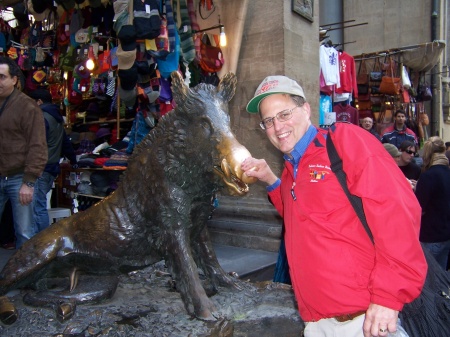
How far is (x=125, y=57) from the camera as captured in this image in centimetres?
493

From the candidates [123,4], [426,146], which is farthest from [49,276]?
[426,146]

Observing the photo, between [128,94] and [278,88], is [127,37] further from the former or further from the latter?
Result: [278,88]

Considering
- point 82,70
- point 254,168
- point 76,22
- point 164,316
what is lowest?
point 164,316

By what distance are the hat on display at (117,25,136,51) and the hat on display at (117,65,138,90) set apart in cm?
26

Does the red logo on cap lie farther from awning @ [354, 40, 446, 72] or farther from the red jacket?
awning @ [354, 40, 446, 72]

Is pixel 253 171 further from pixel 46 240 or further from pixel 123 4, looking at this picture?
pixel 123 4

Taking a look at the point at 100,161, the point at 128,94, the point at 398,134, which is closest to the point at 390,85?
the point at 398,134

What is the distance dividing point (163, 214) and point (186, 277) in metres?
0.37

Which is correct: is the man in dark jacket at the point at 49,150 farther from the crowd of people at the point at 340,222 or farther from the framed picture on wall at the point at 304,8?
the crowd of people at the point at 340,222

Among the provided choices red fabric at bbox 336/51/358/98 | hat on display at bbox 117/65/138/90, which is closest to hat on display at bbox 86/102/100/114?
hat on display at bbox 117/65/138/90

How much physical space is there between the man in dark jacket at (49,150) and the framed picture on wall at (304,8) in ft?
10.2

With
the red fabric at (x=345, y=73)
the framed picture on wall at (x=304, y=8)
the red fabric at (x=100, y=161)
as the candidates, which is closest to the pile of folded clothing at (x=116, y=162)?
the red fabric at (x=100, y=161)

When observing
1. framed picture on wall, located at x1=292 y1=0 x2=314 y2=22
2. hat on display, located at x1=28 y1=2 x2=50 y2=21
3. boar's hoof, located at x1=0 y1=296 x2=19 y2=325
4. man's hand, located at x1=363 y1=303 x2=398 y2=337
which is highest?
hat on display, located at x1=28 y1=2 x2=50 y2=21

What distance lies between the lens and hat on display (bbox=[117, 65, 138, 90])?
5051mm
